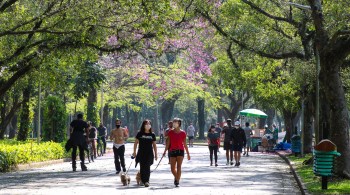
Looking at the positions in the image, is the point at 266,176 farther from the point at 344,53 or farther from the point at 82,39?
the point at 82,39

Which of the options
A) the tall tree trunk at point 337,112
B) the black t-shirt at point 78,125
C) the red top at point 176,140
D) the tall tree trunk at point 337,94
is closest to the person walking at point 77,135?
the black t-shirt at point 78,125

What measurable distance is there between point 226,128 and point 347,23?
11.9 meters

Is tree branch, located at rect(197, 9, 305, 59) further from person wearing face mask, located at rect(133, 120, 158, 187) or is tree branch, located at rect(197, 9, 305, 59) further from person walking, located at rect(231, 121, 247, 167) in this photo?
person wearing face mask, located at rect(133, 120, 158, 187)

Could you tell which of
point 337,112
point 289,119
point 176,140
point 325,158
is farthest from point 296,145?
point 325,158

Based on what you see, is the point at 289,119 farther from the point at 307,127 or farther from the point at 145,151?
the point at 145,151

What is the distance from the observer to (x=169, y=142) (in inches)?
802

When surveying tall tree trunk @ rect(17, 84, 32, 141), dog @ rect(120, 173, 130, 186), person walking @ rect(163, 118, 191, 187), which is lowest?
dog @ rect(120, 173, 130, 186)

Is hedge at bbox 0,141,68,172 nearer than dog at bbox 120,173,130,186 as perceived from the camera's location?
No

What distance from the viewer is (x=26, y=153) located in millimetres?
30484

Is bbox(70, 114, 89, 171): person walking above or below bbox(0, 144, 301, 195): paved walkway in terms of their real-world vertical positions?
above

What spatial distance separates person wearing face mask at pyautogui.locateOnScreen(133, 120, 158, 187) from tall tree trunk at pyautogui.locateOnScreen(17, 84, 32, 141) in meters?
24.5

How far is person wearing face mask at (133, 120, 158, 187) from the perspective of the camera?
782 inches

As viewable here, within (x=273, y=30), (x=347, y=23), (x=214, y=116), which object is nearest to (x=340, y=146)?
(x=347, y=23)

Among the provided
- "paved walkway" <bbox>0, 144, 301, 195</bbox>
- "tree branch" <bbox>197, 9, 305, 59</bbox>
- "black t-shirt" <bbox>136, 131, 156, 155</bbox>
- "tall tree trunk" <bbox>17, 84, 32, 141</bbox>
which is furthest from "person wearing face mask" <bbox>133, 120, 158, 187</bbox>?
"tall tree trunk" <bbox>17, 84, 32, 141</bbox>
